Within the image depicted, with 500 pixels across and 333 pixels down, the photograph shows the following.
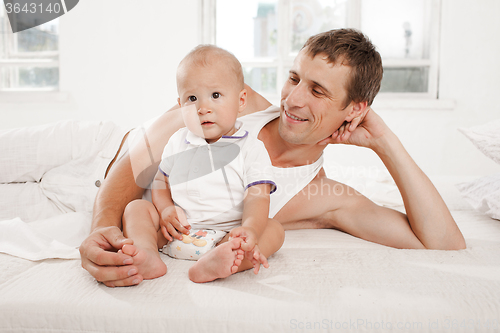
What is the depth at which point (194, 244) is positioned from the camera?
90 centimetres

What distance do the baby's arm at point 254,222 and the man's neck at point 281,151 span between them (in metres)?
0.34

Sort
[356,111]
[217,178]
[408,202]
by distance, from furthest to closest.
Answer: [356,111]
[408,202]
[217,178]

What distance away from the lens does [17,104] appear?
3.54m

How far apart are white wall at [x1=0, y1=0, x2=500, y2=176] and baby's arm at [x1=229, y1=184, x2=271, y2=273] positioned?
250 centimetres

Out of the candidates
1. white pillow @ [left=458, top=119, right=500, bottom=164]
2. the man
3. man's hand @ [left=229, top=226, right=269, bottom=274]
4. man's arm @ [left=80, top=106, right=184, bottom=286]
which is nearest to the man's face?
the man

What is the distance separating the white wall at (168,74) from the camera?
10.2 ft

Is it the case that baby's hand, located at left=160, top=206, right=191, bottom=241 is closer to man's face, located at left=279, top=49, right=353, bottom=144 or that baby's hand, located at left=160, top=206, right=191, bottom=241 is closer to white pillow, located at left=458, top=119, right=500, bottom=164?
man's face, located at left=279, top=49, right=353, bottom=144

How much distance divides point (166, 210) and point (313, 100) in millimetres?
→ 556

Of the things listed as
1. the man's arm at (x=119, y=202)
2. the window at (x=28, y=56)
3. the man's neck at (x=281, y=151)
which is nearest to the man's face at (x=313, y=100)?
the man's neck at (x=281, y=151)

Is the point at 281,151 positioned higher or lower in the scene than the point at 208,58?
lower

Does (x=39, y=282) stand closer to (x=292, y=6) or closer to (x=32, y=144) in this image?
(x=32, y=144)

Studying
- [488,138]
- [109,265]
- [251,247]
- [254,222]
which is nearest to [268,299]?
A: [251,247]

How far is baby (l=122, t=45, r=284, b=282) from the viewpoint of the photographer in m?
0.92

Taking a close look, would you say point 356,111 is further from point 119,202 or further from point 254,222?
point 119,202
